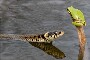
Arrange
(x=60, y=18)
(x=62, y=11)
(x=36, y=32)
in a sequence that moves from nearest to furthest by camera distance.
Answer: (x=36, y=32) → (x=60, y=18) → (x=62, y=11)

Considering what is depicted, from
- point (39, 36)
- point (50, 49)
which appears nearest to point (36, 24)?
point (39, 36)

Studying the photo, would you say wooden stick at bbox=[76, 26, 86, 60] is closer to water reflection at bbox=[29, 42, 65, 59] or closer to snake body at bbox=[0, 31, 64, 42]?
water reflection at bbox=[29, 42, 65, 59]

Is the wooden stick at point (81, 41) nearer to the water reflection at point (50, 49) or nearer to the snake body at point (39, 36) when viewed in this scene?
the water reflection at point (50, 49)

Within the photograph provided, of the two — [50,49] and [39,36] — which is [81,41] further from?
[39,36]

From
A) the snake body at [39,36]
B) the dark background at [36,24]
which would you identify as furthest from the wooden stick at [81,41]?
the snake body at [39,36]

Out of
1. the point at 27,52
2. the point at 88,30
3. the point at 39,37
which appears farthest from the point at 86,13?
the point at 27,52

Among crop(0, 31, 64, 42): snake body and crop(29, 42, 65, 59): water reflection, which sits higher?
crop(0, 31, 64, 42): snake body

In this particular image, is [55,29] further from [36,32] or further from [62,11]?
[62,11]

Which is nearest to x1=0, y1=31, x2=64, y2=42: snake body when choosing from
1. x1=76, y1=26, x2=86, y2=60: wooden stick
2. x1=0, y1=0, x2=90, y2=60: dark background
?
x1=0, y1=0, x2=90, y2=60: dark background
